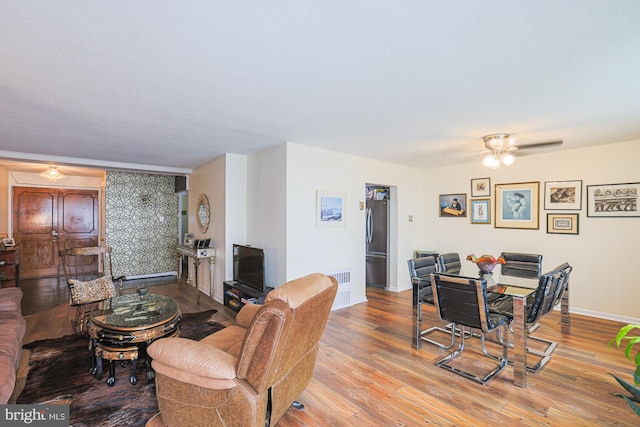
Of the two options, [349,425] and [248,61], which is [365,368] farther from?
[248,61]

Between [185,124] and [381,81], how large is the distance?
222 cm

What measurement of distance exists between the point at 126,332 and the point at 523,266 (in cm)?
464

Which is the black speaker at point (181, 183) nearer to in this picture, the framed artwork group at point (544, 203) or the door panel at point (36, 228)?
the door panel at point (36, 228)

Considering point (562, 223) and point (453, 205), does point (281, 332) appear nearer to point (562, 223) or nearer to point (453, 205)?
point (562, 223)

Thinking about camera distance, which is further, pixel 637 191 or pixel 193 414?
pixel 637 191

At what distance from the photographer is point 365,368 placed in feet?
9.49

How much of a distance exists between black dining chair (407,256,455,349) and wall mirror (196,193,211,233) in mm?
3763

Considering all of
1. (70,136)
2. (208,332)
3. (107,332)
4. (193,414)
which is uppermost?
Result: (70,136)

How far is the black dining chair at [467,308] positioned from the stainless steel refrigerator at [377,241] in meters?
3.08

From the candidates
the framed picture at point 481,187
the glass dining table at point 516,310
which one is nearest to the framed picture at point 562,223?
the framed picture at point 481,187

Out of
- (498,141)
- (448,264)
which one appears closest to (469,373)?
(448,264)

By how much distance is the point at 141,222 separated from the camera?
713 centimetres

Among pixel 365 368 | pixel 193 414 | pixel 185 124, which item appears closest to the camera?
pixel 193 414

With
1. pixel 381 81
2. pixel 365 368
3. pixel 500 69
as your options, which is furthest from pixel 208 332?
pixel 500 69
